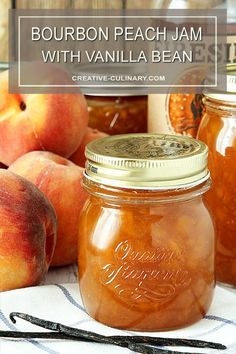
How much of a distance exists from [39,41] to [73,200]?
0.72m

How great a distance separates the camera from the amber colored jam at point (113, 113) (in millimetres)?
1363

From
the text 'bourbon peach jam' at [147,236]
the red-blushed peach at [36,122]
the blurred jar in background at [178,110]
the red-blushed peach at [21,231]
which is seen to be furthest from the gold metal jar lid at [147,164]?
the blurred jar in background at [178,110]

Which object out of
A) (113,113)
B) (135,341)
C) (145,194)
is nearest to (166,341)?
(135,341)

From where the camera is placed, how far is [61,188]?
3.62 ft

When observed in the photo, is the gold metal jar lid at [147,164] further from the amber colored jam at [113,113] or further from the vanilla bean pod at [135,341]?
the amber colored jam at [113,113]

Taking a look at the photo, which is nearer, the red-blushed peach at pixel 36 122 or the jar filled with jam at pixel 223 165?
the jar filled with jam at pixel 223 165

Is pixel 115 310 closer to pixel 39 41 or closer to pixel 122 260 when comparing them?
pixel 122 260

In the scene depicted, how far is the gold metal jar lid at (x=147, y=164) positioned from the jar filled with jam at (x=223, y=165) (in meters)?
0.09

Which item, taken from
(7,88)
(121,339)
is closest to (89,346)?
A: (121,339)

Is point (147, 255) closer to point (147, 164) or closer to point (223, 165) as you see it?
point (147, 164)

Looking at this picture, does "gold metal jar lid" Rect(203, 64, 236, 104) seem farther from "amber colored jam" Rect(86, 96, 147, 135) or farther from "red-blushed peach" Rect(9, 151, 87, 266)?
"amber colored jam" Rect(86, 96, 147, 135)

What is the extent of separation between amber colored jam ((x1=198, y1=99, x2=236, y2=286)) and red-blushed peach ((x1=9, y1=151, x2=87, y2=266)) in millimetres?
176

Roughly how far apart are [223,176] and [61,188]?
218 mm

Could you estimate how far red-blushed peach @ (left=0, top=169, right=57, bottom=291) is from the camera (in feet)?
3.26
